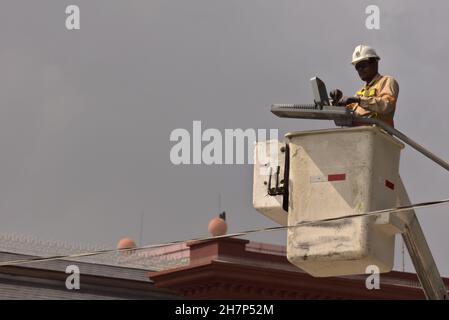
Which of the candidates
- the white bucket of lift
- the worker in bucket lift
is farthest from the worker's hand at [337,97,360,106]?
the white bucket of lift

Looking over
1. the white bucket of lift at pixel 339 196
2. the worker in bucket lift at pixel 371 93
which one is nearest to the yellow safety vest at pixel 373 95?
the worker in bucket lift at pixel 371 93

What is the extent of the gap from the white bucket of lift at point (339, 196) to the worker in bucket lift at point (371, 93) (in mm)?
796

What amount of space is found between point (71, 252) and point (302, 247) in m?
20.8

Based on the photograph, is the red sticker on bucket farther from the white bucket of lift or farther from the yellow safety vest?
the yellow safety vest

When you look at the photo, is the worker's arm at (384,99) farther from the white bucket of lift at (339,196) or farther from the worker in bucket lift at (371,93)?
the white bucket of lift at (339,196)

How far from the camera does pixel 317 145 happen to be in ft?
43.7

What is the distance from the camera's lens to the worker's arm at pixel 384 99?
46.4 ft

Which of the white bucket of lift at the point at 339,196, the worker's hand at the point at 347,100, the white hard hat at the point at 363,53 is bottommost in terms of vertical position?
the white bucket of lift at the point at 339,196

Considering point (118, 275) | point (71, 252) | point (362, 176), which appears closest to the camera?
point (362, 176)

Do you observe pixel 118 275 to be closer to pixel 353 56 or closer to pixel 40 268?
pixel 40 268

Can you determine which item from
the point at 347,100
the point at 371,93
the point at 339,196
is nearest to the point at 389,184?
the point at 339,196
